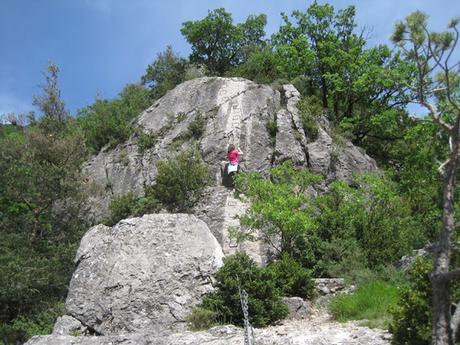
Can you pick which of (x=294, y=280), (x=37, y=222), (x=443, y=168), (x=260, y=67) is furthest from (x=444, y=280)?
(x=260, y=67)

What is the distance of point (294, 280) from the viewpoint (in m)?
14.8

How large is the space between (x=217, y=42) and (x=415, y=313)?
88.8ft

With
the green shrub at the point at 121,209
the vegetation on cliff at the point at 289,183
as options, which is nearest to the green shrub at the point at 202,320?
the vegetation on cliff at the point at 289,183

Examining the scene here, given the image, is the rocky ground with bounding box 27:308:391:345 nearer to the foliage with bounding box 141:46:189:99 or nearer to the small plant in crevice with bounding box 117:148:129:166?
the small plant in crevice with bounding box 117:148:129:166

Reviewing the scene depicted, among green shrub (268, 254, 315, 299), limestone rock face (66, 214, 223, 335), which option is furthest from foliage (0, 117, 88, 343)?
green shrub (268, 254, 315, 299)

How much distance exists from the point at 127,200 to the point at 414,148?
13.4m

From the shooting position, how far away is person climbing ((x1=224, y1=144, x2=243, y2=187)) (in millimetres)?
20828

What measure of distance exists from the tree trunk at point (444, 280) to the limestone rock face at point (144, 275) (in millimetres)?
7203

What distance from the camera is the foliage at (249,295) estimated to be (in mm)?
13070

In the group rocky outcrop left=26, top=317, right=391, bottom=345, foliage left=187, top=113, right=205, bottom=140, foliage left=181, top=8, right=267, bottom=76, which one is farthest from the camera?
foliage left=181, top=8, right=267, bottom=76

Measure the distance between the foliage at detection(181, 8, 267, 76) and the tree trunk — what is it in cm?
2659

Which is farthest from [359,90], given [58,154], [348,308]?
[348,308]

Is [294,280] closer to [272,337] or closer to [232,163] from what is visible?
[272,337]

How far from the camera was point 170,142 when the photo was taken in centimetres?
2456
